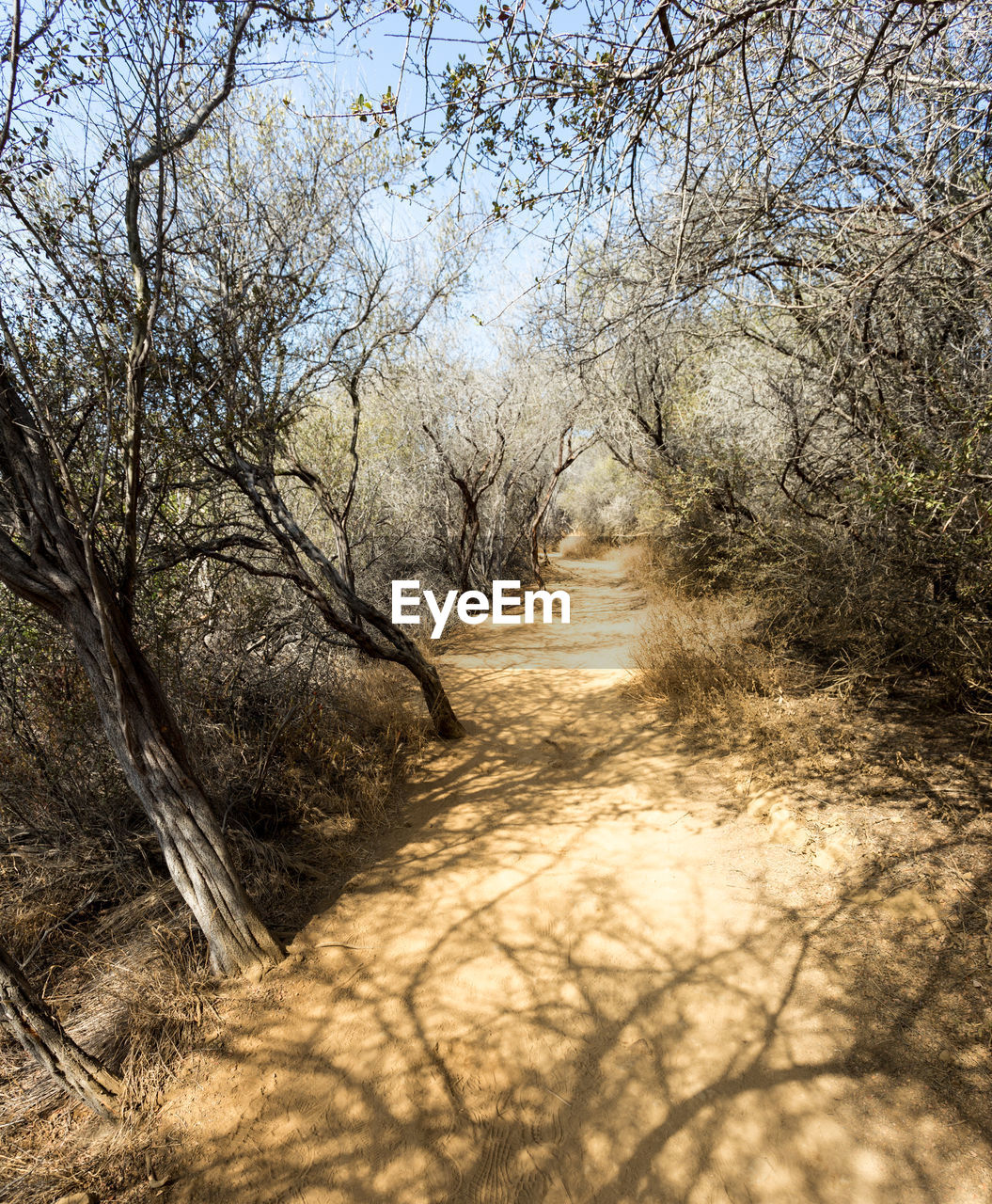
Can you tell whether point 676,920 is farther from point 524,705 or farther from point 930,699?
point 524,705

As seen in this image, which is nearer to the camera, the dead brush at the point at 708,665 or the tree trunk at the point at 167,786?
the tree trunk at the point at 167,786

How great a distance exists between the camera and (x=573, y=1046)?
2.59 m

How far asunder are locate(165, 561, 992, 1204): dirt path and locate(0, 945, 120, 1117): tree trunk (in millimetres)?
309

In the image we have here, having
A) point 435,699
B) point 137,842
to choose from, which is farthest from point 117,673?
point 435,699

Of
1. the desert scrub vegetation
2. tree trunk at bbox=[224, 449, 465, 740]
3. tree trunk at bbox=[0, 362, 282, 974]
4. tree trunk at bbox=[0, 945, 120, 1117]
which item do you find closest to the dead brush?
tree trunk at bbox=[224, 449, 465, 740]

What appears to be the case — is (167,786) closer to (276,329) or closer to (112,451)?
(112,451)

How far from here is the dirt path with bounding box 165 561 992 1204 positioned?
210cm

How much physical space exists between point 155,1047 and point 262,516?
3175 mm

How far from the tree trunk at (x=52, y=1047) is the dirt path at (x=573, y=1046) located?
31 cm
